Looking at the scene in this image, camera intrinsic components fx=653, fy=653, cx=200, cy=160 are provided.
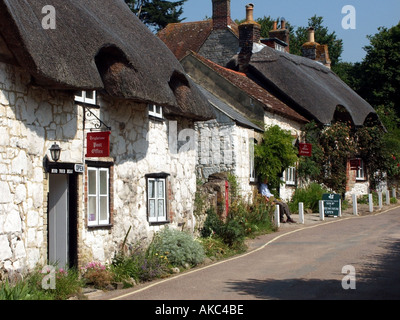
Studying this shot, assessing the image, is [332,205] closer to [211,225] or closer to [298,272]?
[211,225]

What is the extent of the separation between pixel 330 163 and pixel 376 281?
18573 millimetres

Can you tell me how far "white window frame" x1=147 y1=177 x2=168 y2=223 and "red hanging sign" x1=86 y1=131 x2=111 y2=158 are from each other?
2827 millimetres

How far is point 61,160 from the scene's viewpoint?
38.1 feet

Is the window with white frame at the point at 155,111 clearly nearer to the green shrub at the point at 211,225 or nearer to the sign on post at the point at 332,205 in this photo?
the green shrub at the point at 211,225

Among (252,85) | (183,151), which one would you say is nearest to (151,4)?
(252,85)

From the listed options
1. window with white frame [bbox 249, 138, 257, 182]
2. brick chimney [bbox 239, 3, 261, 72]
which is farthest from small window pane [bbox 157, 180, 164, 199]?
brick chimney [bbox 239, 3, 261, 72]

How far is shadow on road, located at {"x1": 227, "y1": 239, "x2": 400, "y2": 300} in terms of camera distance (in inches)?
389

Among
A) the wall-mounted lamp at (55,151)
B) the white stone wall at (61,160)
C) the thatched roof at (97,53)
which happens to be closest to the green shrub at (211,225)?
the white stone wall at (61,160)

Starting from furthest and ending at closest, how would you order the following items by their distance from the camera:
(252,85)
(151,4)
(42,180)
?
(151,4) < (252,85) < (42,180)

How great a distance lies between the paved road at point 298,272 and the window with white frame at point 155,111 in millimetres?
3683

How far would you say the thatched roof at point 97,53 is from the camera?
1014cm

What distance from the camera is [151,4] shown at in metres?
42.5

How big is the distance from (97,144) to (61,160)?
2.41 ft

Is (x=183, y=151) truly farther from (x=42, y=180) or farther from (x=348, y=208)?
(x=348, y=208)
